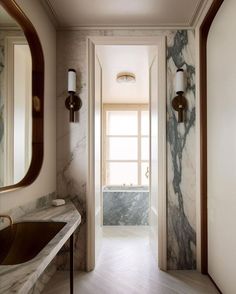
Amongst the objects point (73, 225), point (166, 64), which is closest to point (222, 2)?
point (166, 64)

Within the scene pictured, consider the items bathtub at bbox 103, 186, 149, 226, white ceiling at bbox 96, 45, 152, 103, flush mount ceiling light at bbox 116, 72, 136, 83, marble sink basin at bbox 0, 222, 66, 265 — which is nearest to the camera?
marble sink basin at bbox 0, 222, 66, 265

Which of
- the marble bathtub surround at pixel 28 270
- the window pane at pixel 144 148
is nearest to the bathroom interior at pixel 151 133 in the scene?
the marble bathtub surround at pixel 28 270

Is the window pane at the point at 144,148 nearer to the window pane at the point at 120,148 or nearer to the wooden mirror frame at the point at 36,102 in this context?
the window pane at the point at 120,148

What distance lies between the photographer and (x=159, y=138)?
101 inches

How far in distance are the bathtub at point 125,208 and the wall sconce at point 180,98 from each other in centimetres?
197

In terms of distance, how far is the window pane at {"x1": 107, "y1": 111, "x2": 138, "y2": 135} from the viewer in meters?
5.25

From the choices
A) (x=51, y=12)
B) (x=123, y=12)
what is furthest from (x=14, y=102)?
(x=123, y=12)

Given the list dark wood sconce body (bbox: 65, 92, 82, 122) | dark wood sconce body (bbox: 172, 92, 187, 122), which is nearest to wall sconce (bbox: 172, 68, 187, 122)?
dark wood sconce body (bbox: 172, 92, 187, 122)

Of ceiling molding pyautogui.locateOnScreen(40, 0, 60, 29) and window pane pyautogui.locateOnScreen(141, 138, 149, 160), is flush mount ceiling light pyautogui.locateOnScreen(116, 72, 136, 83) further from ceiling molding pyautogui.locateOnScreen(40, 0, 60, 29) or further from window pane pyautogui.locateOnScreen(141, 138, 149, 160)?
window pane pyautogui.locateOnScreen(141, 138, 149, 160)

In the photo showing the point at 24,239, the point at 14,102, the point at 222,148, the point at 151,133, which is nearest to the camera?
the point at 24,239

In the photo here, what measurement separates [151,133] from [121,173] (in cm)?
236

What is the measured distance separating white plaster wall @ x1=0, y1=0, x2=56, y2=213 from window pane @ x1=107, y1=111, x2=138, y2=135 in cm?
280

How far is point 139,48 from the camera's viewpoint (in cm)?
279

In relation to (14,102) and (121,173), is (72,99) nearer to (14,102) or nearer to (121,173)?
(14,102)
